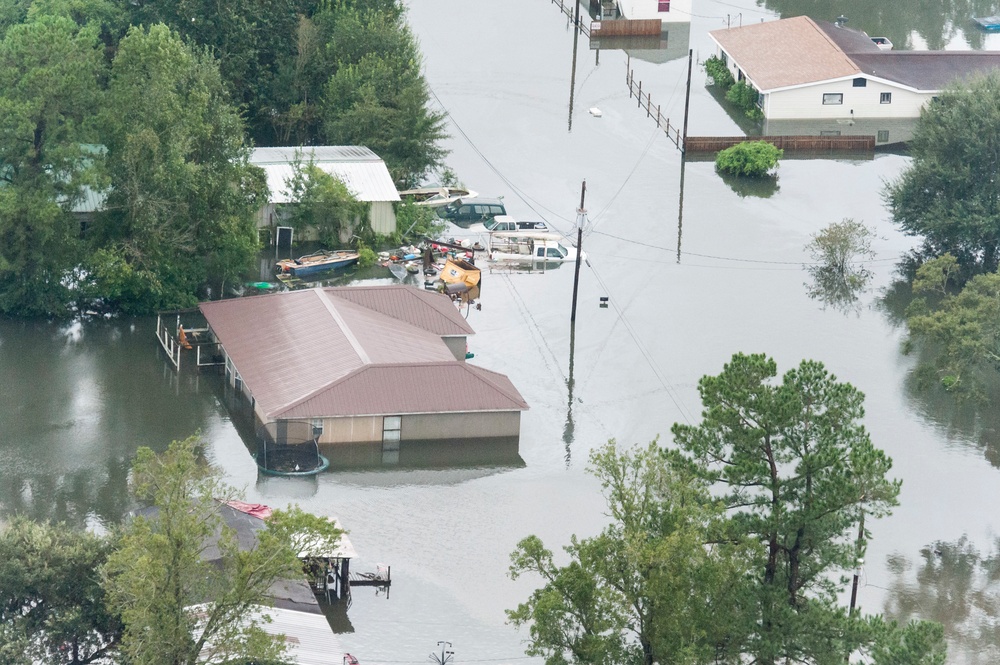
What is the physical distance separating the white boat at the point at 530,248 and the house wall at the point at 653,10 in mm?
34710

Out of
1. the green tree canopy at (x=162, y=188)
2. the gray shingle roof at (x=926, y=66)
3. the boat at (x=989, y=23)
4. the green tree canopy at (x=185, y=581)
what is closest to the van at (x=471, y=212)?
the green tree canopy at (x=162, y=188)

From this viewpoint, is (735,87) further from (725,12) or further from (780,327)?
(780,327)

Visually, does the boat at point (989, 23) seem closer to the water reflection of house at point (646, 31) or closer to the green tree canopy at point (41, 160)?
the water reflection of house at point (646, 31)

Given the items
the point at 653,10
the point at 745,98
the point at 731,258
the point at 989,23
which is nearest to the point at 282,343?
the point at 731,258

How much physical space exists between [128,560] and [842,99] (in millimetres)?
59139

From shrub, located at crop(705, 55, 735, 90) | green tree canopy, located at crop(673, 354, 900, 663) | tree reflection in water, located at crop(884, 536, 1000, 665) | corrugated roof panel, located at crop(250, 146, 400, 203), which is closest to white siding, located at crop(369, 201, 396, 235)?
corrugated roof panel, located at crop(250, 146, 400, 203)

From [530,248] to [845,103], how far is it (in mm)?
23722

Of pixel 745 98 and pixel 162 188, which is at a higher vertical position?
pixel 745 98

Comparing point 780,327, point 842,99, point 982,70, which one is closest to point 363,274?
point 780,327

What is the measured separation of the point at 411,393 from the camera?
2008 inches

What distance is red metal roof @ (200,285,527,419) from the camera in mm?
50656

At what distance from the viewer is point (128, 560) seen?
104 ft

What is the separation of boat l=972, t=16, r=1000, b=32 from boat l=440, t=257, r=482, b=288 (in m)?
52.5

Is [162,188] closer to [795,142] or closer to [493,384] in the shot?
[493,384]
